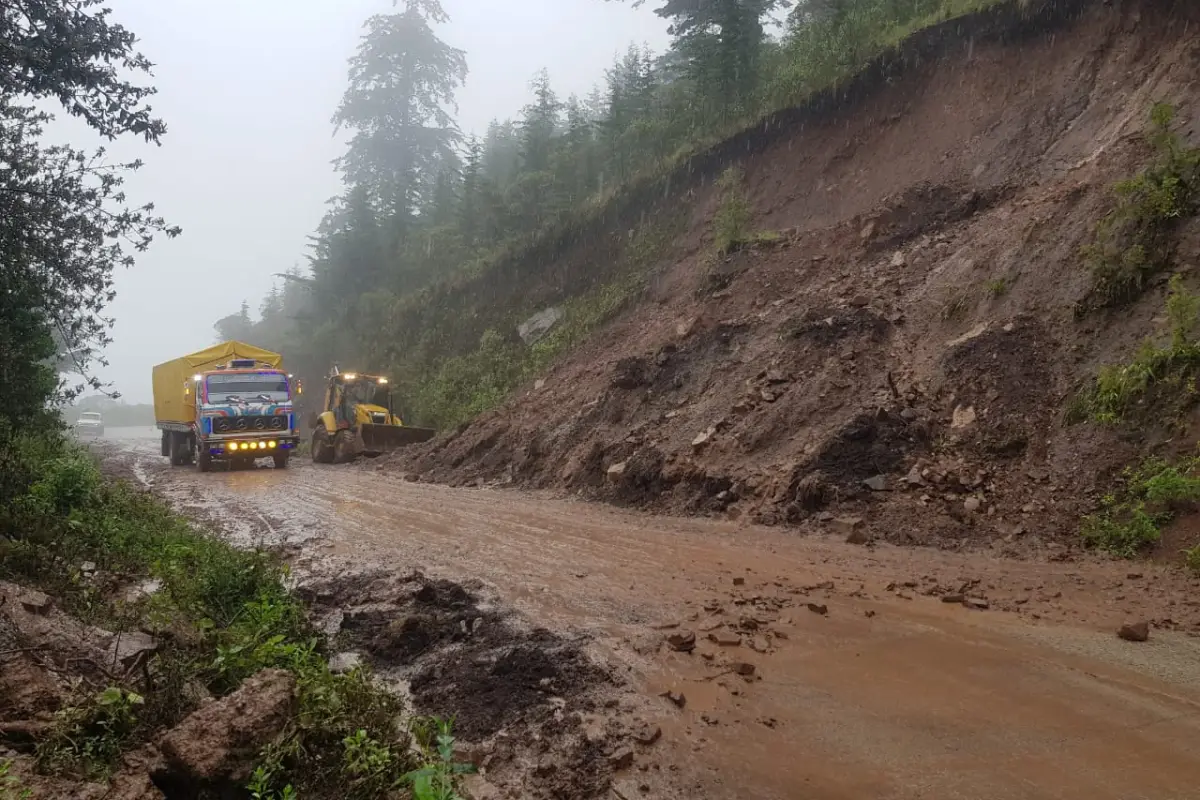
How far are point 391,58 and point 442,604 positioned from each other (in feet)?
166

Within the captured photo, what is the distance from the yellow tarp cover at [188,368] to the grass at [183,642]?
13.5 m

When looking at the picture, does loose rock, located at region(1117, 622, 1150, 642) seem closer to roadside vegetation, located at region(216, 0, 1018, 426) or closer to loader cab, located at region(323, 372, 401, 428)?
roadside vegetation, located at region(216, 0, 1018, 426)

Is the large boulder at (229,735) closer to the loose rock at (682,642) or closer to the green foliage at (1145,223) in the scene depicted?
the loose rock at (682,642)

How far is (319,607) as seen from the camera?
6.57 m

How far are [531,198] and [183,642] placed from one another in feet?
86.2

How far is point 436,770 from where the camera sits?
3.49 m

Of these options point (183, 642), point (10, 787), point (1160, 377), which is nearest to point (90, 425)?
point (183, 642)

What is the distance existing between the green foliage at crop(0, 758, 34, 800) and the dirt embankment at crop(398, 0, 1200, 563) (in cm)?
765

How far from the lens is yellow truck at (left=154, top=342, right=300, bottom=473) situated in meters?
19.7

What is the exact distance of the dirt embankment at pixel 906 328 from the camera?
8.92 metres

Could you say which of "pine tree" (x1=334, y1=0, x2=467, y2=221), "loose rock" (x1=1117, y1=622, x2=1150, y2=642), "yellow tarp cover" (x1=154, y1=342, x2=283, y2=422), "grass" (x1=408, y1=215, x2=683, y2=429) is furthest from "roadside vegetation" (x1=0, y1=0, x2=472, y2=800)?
"pine tree" (x1=334, y1=0, x2=467, y2=221)

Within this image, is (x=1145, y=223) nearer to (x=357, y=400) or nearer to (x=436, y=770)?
(x=436, y=770)

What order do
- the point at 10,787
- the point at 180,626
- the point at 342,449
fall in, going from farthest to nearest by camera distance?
the point at 342,449 < the point at 180,626 < the point at 10,787

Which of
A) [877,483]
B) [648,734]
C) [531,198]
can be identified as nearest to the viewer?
[648,734]
